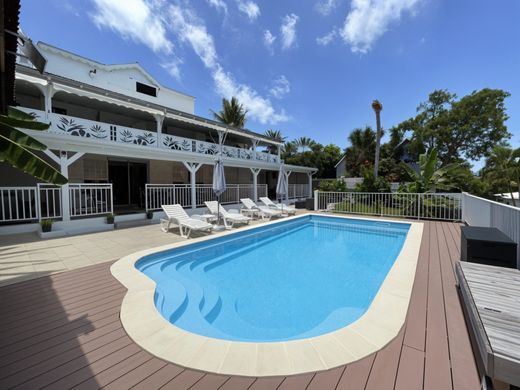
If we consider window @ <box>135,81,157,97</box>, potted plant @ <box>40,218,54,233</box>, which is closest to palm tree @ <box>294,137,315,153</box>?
window @ <box>135,81,157,97</box>

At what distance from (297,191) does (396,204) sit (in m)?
10.8

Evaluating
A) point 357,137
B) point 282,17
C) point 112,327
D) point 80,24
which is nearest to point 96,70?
point 80,24

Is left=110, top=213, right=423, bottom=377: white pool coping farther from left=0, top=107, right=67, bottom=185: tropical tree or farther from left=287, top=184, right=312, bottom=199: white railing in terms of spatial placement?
left=287, top=184, right=312, bottom=199: white railing

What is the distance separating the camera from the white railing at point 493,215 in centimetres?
435

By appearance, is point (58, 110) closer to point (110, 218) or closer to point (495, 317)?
point (110, 218)

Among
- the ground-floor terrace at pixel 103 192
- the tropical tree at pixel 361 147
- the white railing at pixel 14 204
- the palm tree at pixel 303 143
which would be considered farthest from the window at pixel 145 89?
the palm tree at pixel 303 143

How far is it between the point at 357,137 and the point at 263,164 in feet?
61.4

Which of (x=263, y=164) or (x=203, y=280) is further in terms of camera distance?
(x=263, y=164)

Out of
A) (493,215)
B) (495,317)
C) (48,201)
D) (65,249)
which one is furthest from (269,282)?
(48,201)

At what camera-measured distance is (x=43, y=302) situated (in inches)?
141

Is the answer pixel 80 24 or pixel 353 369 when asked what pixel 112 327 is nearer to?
pixel 353 369

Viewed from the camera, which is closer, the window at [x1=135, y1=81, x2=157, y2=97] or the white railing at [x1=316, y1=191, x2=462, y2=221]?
the white railing at [x1=316, y1=191, x2=462, y2=221]

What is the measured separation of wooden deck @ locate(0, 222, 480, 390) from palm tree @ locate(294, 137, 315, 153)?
1444 inches

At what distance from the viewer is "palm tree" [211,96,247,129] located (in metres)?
28.2
